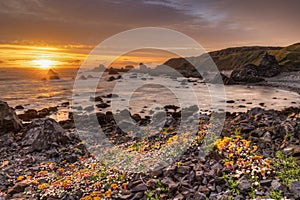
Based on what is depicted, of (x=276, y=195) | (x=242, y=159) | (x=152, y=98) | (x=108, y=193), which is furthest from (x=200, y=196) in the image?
(x=152, y=98)

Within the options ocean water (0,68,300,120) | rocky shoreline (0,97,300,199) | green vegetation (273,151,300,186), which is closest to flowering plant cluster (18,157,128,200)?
rocky shoreline (0,97,300,199)

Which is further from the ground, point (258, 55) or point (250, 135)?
point (258, 55)

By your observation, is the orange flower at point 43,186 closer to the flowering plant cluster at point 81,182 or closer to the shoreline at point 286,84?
the flowering plant cluster at point 81,182

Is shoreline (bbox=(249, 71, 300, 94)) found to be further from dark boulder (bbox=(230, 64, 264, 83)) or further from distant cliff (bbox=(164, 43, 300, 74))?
distant cliff (bbox=(164, 43, 300, 74))

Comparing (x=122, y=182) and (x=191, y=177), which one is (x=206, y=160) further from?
(x=122, y=182)

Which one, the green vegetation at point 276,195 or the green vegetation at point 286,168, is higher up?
the green vegetation at point 286,168

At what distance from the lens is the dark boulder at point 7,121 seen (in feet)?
66.6

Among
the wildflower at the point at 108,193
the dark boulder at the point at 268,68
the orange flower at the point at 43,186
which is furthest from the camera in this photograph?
the dark boulder at the point at 268,68

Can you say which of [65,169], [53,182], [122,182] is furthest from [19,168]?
[122,182]

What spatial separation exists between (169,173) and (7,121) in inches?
642

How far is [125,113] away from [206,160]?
19.2 metres

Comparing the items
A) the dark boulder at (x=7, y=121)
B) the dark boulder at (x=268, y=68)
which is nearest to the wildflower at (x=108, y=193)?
the dark boulder at (x=7, y=121)

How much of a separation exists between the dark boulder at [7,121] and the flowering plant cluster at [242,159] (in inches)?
655

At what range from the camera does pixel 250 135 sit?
1240 centimetres
